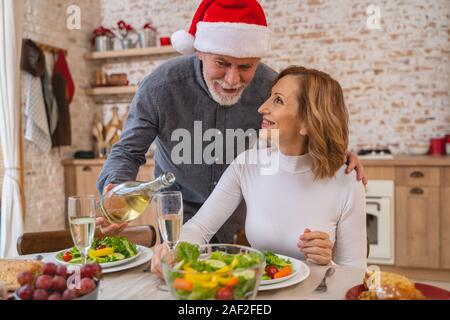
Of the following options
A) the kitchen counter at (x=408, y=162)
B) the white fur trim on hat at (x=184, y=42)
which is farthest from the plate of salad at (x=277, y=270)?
the kitchen counter at (x=408, y=162)

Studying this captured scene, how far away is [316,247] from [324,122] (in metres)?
0.47

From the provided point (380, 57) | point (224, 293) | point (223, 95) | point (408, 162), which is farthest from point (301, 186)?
point (380, 57)

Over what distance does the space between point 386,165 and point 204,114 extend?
2071 mm

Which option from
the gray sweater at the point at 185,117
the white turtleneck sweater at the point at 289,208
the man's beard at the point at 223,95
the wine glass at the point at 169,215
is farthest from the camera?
the gray sweater at the point at 185,117

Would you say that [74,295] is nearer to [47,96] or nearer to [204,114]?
[204,114]

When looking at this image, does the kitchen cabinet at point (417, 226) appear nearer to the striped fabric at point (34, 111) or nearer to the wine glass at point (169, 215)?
the wine glass at point (169, 215)

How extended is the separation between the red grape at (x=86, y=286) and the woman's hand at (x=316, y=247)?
1.88 feet

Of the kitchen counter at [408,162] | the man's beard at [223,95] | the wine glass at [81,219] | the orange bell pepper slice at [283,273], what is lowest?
the orange bell pepper slice at [283,273]

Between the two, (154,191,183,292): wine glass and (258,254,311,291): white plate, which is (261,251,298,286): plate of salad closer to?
(258,254,311,291): white plate

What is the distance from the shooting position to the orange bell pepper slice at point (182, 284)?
740 mm

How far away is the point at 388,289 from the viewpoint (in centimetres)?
81

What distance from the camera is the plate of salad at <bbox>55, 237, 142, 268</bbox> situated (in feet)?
3.77
